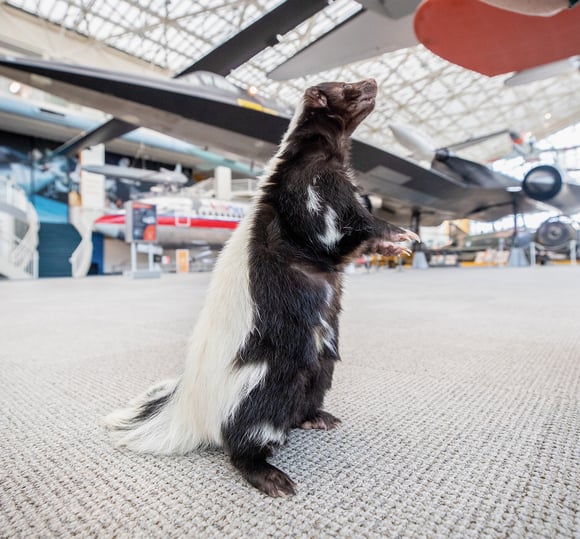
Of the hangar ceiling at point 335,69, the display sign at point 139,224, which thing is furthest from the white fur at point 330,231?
the display sign at point 139,224

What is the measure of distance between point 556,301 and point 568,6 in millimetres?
1925

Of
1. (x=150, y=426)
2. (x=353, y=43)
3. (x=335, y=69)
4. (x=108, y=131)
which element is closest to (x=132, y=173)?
(x=108, y=131)

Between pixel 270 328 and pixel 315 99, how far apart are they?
1.49 ft

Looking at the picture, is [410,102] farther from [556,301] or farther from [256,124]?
[556,301]

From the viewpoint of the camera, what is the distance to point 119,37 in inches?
341

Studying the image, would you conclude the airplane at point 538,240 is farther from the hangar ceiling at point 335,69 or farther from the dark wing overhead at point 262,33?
the dark wing overhead at point 262,33

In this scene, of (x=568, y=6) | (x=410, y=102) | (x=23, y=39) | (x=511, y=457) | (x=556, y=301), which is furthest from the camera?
(x=410, y=102)

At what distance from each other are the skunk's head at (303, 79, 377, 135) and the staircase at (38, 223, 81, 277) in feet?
37.7

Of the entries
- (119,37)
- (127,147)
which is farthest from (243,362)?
(127,147)

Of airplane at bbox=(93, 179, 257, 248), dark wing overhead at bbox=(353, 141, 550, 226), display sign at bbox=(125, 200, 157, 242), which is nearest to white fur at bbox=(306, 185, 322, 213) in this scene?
dark wing overhead at bbox=(353, 141, 550, 226)

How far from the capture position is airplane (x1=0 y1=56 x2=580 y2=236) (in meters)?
3.25

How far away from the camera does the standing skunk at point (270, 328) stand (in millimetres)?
447

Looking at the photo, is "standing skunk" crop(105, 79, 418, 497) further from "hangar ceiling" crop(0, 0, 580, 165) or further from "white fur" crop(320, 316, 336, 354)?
"hangar ceiling" crop(0, 0, 580, 165)

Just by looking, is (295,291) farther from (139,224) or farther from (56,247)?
(56,247)
